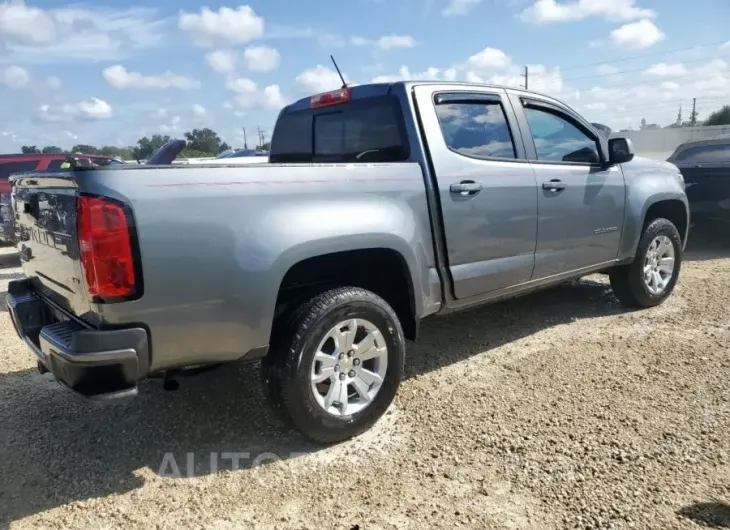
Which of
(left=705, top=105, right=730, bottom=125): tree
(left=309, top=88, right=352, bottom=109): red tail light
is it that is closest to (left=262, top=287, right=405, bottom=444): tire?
(left=309, top=88, right=352, bottom=109): red tail light

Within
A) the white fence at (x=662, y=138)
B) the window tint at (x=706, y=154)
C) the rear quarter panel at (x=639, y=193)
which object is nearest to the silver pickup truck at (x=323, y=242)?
the rear quarter panel at (x=639, y=193)

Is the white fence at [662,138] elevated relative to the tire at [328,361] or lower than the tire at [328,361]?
elevated

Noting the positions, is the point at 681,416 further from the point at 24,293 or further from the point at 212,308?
the point at 24,293

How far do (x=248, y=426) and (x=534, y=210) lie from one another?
2422 mm

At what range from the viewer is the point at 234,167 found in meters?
2.74

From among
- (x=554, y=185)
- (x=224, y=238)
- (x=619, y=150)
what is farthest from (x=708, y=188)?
(x=224, y=238)

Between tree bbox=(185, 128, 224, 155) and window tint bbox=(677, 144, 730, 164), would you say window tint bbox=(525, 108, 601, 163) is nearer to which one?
window tint bbox=(677, 144, 730, 164)

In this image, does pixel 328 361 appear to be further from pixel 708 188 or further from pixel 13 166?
pixel 13 166

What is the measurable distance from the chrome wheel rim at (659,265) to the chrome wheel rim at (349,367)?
3.29 meters

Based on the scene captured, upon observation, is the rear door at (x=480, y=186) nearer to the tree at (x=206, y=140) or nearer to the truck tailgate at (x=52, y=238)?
the truck tailgate at (x=52, y=238)

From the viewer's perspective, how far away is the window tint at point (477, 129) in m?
3.81

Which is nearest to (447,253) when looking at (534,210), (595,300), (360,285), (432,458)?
(360,285)

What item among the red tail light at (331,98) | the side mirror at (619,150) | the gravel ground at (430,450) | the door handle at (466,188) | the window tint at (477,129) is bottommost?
the gravel ground at (430,450)

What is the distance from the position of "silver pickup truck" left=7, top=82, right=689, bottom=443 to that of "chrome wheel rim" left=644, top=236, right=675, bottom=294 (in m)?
0.77
